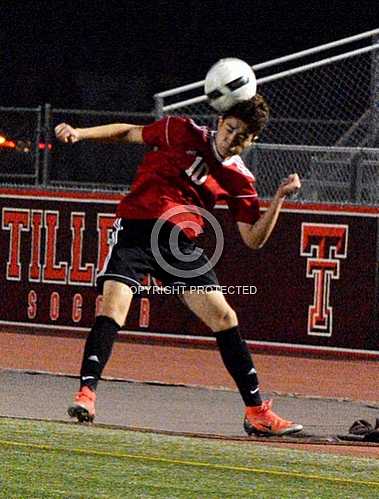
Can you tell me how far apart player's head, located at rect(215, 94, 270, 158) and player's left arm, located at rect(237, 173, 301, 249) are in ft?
1.35

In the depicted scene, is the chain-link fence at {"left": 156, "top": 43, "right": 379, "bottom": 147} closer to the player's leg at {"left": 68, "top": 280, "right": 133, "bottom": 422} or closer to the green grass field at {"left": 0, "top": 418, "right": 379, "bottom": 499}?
the player's leg at {"left": 68, "top": 280, "right": 133, "bottom": 422}

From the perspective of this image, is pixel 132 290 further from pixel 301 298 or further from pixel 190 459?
pixel 301 298

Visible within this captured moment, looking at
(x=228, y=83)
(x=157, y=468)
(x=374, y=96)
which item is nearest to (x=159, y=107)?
(x=374, y=96)

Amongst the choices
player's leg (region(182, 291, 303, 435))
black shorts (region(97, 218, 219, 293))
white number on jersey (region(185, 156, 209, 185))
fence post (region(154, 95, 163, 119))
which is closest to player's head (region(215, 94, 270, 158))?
white number on jersey (region(185, 156, 209, 185))

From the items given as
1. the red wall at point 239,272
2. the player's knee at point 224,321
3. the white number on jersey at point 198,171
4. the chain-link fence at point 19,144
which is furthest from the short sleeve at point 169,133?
the chain-link fence at point 19,144

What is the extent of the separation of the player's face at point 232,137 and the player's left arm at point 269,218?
1.36 feet

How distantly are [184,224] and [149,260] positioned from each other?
0.97ft

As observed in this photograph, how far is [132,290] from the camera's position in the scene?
30.9ft

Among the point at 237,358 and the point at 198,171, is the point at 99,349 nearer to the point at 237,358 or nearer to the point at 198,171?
the point at 237,358

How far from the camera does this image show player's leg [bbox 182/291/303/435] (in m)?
9.34

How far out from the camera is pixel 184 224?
936cm

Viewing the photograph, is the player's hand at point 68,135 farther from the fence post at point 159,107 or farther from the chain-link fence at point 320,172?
the fence post at point 159,107

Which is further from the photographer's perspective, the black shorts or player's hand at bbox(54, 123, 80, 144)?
the black shorts

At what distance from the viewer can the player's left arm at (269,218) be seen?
8.80 metres
